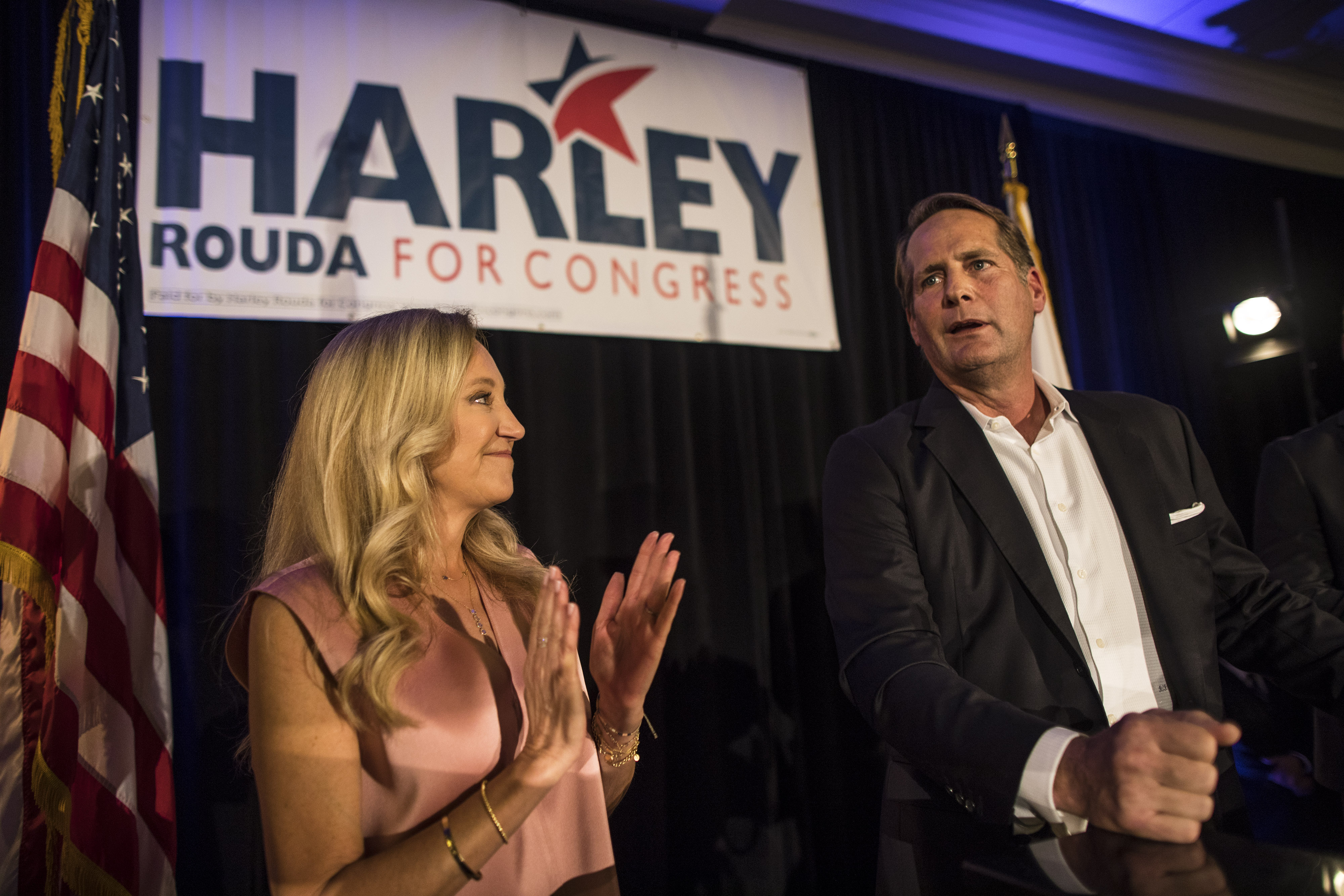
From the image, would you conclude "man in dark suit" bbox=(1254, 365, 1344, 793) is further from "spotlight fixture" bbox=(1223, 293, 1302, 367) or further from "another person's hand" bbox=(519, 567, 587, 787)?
"spotlight fixture" bbox=(1223, 293, 1302, 367)

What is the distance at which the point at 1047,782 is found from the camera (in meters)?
1.03

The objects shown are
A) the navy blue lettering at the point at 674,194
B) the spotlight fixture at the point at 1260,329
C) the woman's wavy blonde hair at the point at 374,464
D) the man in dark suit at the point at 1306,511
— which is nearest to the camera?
the woman's wavy blonde hair at the point at 374,464

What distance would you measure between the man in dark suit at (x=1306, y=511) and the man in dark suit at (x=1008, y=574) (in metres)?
0.60

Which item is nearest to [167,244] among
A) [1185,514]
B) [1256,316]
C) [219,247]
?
[219,247]

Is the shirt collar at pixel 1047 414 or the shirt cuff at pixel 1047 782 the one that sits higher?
the shirt collar at pixel 1047 414

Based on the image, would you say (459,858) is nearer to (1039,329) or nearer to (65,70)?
(65,70)

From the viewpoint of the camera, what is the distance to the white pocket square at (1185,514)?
161 cm

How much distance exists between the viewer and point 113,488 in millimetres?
2275

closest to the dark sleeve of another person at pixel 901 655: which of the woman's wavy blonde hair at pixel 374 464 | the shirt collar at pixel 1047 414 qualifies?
the shirt collar at pixel 1047 414

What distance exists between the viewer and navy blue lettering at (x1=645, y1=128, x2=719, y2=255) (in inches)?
132

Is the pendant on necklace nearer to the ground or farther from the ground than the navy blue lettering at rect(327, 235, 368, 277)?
nearer to the ground

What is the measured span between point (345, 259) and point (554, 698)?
220 centimetres

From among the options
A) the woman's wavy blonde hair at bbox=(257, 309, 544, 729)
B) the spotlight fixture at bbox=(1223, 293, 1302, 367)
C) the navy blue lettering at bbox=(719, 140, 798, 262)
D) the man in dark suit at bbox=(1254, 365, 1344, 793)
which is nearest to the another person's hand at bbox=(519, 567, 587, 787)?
the woman's wavy blonde hair at bbox=(257, 309, 544, 729)

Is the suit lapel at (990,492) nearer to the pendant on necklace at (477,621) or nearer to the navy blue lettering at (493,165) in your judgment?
the pendant on necklace at (477,621)
